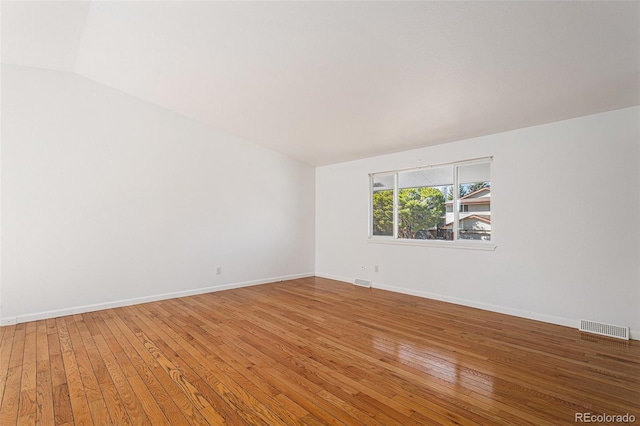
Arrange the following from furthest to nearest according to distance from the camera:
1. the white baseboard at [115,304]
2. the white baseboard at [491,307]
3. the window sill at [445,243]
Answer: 1. the window sill at [445,243]
2. the white baseboard at [115,304]
3. the white baseboard at [491,307]

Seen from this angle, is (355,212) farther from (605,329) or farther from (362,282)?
(605,329)

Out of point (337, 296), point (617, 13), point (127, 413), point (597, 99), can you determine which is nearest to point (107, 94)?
point (127, 413)

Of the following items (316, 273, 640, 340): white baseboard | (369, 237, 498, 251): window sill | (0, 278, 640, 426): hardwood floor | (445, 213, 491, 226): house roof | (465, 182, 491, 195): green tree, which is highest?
(465, 182, 491, 195): green tree

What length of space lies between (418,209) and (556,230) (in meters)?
1.85

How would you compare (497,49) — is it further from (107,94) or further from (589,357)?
(107,94)

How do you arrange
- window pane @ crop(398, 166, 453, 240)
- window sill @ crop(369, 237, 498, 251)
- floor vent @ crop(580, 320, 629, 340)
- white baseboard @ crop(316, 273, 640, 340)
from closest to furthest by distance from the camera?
floor vent @ crop(580, 320, 629, 340) < white baseboard @ crop(316, 273, 640, 340) < window sill @ crop(369, 237, 498, 251) < window pane @ crop(398, 166, 453, 240)

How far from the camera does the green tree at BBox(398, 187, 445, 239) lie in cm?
466

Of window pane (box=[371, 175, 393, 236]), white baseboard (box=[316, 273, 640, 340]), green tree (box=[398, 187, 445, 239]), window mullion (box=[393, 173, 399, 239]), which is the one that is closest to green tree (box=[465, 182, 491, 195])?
green tree (box=[398, 187, 445, 239])

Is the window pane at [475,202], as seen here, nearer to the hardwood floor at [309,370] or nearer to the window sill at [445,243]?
the window sill at [445,243]

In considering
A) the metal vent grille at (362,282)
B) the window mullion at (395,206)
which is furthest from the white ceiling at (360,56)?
the metal vent grille at (362,282)

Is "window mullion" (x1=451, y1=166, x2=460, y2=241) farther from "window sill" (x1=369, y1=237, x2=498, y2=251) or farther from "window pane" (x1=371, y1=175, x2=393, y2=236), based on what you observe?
"window pane" (x1=371, y1=175, x2=393, y2=236)

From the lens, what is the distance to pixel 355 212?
5.71 meters

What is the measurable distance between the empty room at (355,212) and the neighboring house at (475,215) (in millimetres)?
27

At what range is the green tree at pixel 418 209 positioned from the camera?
466 cm
